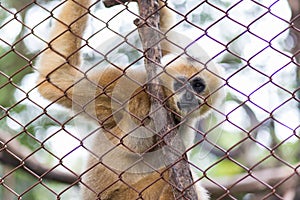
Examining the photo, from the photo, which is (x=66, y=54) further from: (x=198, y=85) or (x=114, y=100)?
(x=198, y=85)

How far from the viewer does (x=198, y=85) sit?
5105 millimetres

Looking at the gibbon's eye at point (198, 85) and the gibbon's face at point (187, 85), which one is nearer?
the gibbon's face at point (187, 85)

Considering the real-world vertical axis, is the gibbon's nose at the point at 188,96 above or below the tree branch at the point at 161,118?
above

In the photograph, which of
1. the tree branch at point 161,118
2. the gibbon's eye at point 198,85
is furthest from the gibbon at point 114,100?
the tree branch at point 161,118

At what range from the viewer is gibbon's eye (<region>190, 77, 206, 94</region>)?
5.08 m

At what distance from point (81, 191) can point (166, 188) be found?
877 mm

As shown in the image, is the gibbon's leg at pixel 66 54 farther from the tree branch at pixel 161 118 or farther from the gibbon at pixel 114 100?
the tree branch at pixel 161 118

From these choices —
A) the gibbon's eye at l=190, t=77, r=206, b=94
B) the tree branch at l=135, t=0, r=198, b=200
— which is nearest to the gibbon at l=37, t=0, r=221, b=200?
the gibbon's eye at l=190, t=77, r=206, b=94

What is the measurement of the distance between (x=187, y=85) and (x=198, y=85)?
19.3 inches

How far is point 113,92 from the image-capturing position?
179 inches

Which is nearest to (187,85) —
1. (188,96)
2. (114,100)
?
(188,96)

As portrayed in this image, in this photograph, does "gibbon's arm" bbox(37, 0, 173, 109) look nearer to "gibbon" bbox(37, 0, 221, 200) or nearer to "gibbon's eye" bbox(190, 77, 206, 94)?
"gibbon" bbox(37, 0, 221, 200)

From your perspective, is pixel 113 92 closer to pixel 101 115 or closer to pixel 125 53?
pixel 101 115

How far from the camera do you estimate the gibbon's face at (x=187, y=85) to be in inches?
184
